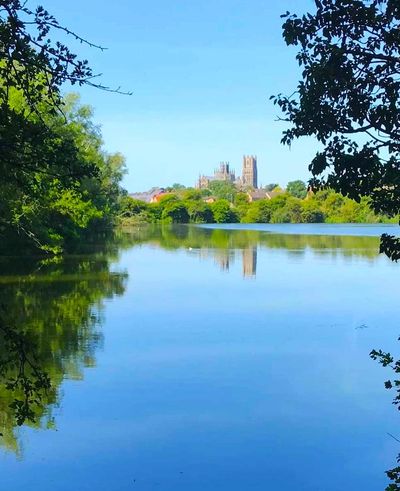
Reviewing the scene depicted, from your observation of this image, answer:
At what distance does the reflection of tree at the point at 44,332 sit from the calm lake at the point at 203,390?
5cm

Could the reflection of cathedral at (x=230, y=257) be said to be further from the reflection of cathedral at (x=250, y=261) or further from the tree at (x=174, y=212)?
the tree at (x=174, y=212)

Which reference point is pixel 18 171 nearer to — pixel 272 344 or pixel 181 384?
pixel 181 384

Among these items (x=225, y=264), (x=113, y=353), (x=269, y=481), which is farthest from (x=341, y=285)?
(x=269, y=481)

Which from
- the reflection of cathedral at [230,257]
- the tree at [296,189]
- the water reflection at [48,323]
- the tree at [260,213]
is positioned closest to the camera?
the water reflection at [48,323]

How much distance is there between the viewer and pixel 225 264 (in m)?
28.2

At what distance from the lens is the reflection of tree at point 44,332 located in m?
3.66

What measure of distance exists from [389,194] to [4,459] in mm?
5123

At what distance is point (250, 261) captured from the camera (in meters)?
29.8

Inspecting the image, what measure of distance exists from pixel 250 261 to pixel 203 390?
20.8 m

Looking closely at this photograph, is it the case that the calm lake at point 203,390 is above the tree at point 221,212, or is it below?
below

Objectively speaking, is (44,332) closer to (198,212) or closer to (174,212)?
(174,212)

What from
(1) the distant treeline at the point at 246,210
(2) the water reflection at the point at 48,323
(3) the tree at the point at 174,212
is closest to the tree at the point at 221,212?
(1) the distant treeline at the point at 246,210

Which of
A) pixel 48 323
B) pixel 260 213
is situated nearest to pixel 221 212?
pixel 260 213

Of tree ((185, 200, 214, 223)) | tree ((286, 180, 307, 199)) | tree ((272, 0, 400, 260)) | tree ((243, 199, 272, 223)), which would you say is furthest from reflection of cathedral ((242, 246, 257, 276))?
tree ((286, 180, 307, 199))
